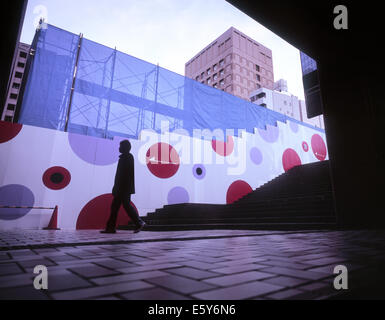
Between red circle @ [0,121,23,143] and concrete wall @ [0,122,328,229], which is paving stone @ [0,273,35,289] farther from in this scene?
red circle @ [0,121,23,143]

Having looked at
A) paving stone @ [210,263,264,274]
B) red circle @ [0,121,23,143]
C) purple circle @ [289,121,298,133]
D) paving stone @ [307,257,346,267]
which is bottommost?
paving stone @ [210,263,264,274]

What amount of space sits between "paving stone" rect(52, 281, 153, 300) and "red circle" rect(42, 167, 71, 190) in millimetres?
6664

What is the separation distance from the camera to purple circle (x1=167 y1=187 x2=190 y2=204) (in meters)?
8.45

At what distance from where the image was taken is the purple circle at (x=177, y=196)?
845cm

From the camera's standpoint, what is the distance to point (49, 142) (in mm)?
6895

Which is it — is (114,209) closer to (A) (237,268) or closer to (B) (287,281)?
(A) (237,268)

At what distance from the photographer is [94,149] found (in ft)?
24.5

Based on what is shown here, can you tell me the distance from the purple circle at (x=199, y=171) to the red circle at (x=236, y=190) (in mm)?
1331

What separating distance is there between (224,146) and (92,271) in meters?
9.09
